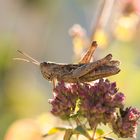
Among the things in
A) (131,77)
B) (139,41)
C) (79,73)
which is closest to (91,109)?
(79,73)

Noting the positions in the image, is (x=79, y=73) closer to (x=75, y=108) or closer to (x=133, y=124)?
(x=75, y=108)

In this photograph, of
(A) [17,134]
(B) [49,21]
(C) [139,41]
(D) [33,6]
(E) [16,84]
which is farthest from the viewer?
(D) [33,6]

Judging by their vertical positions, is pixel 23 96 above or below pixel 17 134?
above

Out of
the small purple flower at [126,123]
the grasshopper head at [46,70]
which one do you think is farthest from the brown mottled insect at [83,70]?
the small purple flower at [126,123]

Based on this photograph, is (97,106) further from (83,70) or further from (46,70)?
(46,70)

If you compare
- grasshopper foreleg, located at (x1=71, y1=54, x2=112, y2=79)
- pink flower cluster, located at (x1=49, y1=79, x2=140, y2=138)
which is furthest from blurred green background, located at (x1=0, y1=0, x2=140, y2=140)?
pink flower cluster, located at (x1=49, y1=79, x2=140, y2=138)

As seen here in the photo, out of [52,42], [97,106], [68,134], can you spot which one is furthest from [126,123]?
[52,42]
